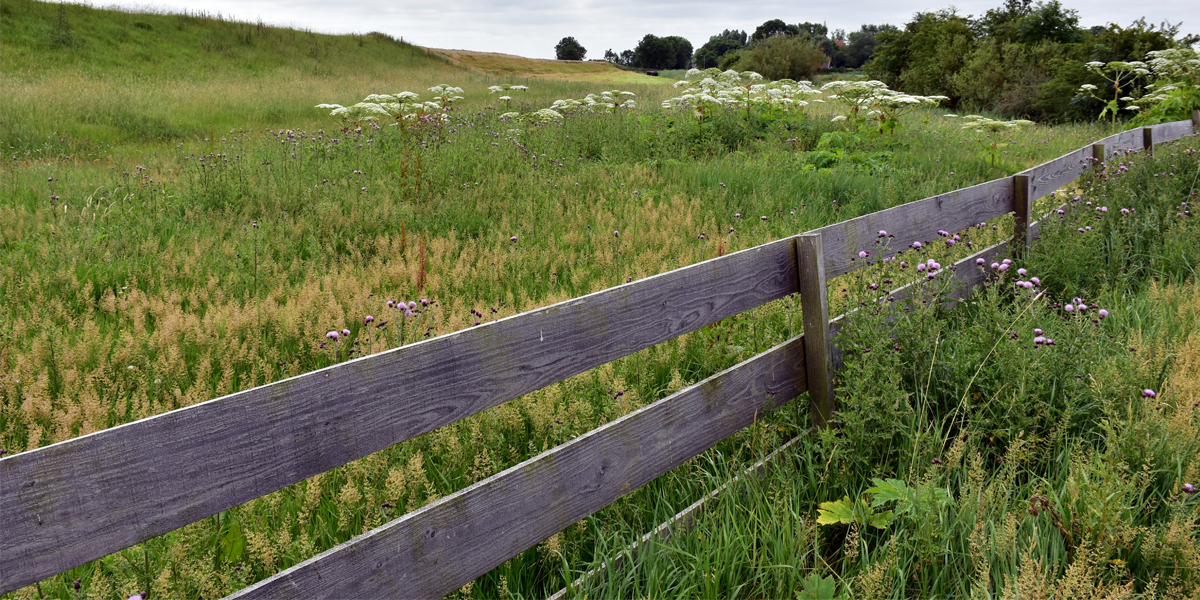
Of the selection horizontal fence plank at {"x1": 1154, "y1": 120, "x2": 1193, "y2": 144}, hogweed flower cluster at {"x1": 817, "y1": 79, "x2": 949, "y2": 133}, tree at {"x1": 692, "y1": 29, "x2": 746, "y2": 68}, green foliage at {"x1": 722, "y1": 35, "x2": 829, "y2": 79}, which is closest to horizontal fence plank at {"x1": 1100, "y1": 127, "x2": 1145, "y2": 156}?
horizontal fence plank at {"x1": 1154, "y1": 120, "x2": 1193, "y2": 144}

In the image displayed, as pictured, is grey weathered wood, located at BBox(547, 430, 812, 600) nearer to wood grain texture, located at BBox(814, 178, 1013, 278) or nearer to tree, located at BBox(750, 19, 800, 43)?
wood grain texture, located at BBox(814, 178, 1013, 278)

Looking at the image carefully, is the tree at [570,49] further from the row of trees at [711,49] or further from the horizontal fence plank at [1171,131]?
the horizontal fence plank at [1171,131]

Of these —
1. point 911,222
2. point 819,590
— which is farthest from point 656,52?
point 819,590

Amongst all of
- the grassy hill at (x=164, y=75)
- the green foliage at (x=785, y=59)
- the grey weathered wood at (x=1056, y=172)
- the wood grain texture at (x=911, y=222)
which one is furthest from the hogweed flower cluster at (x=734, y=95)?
the green foliage at (x=785, y=59)

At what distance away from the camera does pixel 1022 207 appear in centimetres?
581

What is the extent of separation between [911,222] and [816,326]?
1.57 metres

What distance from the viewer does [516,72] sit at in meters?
44.0

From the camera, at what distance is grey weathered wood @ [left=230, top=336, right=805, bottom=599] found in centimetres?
179

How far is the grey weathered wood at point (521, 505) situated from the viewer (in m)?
1.79

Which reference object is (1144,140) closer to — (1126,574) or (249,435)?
(1126,574)

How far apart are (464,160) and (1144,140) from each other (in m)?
9.23

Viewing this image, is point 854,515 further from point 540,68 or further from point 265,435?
point 540,68

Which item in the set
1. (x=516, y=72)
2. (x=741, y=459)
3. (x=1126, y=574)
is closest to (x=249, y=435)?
(x=741, y=459)

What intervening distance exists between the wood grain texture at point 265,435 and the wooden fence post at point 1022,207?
185 inches
